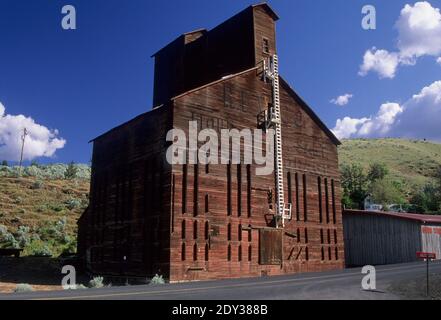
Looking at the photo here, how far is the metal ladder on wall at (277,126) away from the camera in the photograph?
28544mm

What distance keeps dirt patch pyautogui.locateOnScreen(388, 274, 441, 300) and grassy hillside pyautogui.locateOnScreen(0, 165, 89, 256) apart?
33180 mm

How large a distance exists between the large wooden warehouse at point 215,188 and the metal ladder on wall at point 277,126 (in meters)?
0.48

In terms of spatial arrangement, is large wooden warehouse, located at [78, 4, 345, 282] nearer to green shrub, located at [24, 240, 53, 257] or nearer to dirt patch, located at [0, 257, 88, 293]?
dirt patch, located at [0, 257, 88, 293]

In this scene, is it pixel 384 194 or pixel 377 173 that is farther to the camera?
pixel 377 173

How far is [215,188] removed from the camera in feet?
83.0

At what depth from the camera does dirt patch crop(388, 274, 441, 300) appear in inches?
538

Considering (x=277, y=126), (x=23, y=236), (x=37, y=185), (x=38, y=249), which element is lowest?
(x=38, y=249)

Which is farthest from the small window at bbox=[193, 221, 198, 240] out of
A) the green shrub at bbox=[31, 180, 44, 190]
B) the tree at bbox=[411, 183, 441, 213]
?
the tree at bbox=[411, 183, 441, 213]

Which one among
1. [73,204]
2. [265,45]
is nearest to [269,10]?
[265,45]

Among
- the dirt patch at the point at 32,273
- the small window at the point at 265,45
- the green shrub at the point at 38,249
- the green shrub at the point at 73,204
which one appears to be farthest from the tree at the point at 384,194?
the dirt patch at the point at 32,273

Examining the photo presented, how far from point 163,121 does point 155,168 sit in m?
2.72

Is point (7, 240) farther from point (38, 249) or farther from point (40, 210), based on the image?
point (40, 210)

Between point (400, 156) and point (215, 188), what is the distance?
10495cm

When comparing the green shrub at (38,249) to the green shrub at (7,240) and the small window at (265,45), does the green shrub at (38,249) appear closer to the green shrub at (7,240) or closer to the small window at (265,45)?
the green shrub at (7,240)
